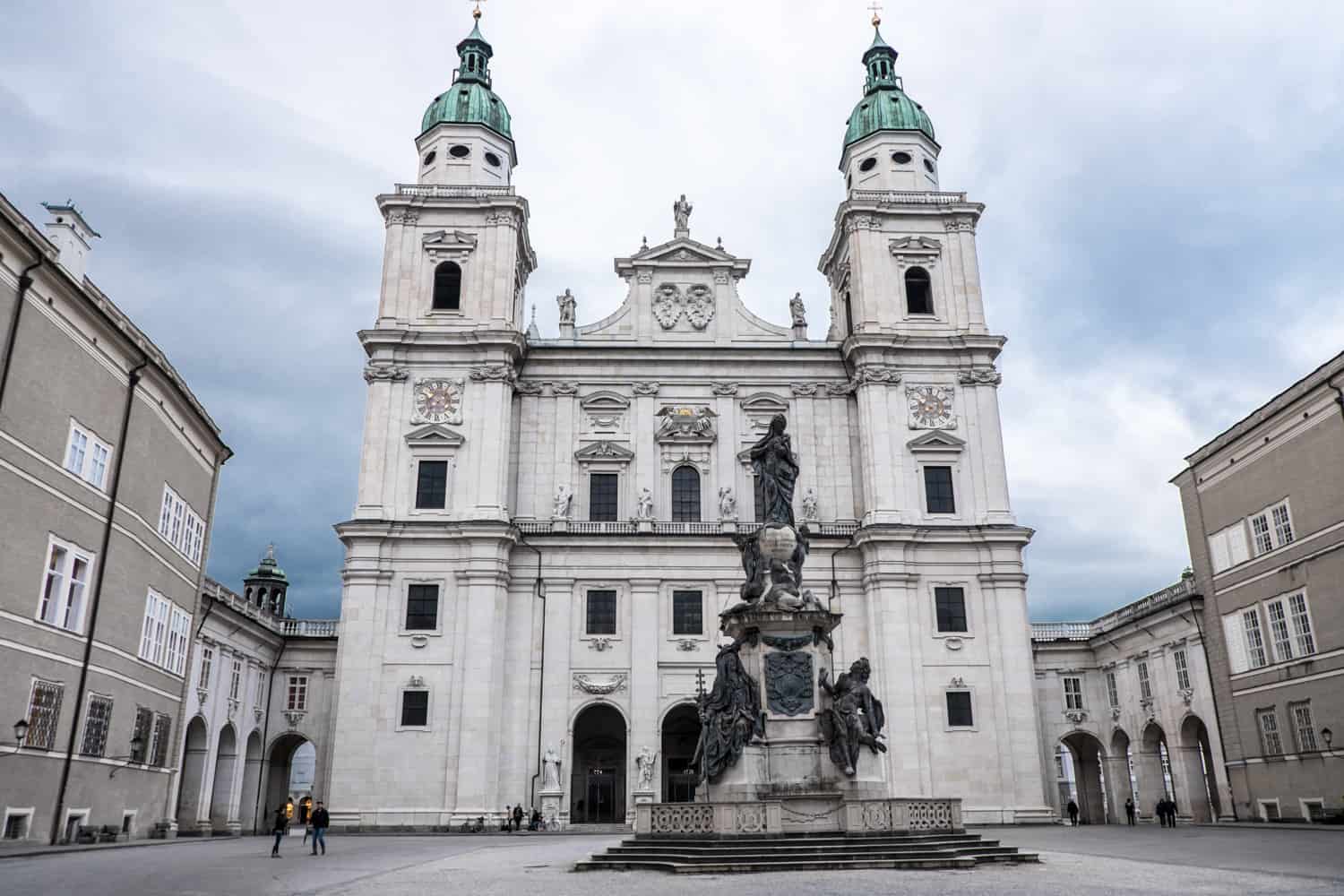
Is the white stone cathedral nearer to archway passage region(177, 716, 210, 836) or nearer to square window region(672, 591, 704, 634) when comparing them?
square window region(672, 591, 704, 634)

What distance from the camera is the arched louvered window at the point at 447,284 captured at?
4578 cm

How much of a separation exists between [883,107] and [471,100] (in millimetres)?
18894

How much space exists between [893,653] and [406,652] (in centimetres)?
1794

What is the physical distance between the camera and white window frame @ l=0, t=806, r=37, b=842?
22656 mm

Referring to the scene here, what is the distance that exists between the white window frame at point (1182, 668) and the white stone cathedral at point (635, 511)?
18.0 ft

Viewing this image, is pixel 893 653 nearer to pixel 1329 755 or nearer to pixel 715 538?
pixel 715 538

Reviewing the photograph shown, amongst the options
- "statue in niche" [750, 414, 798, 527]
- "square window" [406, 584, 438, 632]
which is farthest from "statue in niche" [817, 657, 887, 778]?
"square window" [406, 584, 438, 632]

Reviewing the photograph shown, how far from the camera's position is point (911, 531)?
4178 cm

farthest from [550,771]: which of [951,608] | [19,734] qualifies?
[19,734]

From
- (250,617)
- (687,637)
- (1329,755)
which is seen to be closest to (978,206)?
(687,637)

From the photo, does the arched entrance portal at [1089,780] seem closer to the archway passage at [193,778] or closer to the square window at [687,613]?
the square window at [687,613]

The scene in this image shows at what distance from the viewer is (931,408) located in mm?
44344

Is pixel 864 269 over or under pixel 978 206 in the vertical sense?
under

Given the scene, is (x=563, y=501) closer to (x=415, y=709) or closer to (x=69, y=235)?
(x=415, y=709)
